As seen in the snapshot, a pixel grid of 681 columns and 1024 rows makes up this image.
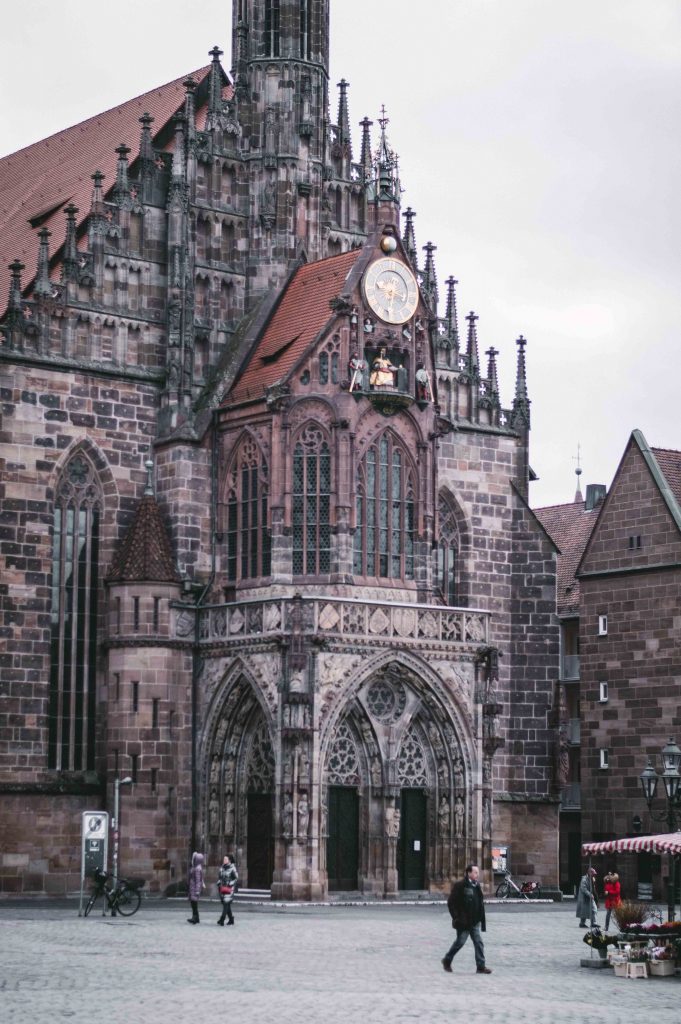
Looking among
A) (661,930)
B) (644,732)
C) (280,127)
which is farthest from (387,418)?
(661,930)

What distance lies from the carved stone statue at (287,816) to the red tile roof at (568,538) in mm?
25918

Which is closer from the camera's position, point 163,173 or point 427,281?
point 163,173

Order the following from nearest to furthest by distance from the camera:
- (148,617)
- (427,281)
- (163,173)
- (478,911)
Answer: (478,911) → (148,617) → (163,173) → (427,281)

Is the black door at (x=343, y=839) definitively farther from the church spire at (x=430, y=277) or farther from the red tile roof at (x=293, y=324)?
the church spire at (x=430, y=277)

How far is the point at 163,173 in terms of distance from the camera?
63.7 meters

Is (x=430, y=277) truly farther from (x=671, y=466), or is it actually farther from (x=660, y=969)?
(x=660, y=969)

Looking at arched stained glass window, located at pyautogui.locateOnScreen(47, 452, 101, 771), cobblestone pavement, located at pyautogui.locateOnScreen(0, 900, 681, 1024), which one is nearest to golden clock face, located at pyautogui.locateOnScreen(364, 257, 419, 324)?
arched stained glass window, located at pyautogui.locateOnScreen(47, 452, 101, 771)

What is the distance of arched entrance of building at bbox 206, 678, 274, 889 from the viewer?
58.9 meters

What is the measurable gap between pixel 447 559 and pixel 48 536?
44.5ft

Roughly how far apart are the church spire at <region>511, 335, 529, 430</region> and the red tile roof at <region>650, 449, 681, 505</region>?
7.45 metres

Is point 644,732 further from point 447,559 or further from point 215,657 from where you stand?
point 215,657

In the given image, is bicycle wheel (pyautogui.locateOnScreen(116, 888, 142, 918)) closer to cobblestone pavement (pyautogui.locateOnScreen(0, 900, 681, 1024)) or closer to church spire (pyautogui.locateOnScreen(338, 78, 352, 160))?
cobblestone pavement (pyautogui.locateOnScreen(0, 900, 681, 1024))

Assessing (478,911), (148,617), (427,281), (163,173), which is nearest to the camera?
(478,911)

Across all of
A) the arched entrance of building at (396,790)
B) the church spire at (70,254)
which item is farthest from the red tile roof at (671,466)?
the church spire at (70,254)
